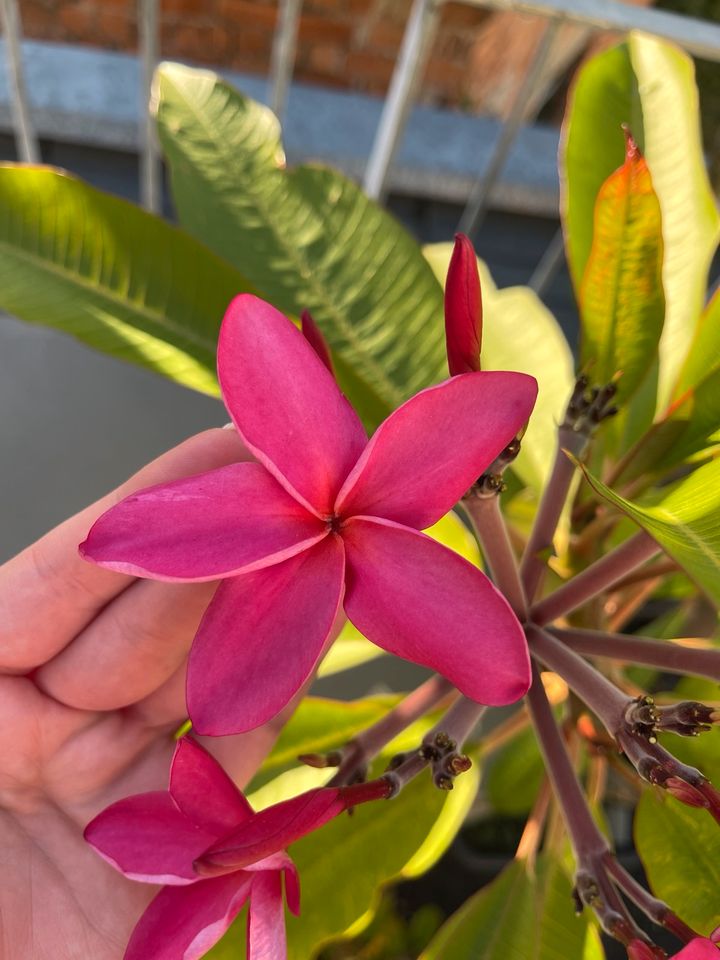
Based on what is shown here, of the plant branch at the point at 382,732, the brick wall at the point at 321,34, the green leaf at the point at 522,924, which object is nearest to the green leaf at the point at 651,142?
the plant branch at the point at 382,732

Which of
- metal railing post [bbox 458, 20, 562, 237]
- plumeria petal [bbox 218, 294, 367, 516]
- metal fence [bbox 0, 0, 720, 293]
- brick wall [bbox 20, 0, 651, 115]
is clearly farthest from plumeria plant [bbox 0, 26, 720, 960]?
brick wall [bbox 20, 0, 651, 115]

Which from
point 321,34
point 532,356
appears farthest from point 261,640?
point 321,34

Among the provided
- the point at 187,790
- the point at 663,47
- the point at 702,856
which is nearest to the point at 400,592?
the point at 187,790

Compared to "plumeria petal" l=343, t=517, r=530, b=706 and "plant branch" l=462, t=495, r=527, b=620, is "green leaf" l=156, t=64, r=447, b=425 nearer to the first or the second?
"plant branch" l=462, t=495, r=527, b=620

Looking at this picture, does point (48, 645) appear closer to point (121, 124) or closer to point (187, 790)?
point (187, 790)

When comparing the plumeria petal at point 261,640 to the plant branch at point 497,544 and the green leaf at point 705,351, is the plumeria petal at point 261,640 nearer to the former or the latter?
the plant branch at point 497,544

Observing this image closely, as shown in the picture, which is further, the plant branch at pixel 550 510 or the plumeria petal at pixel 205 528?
the plant branch at pixel 550 510

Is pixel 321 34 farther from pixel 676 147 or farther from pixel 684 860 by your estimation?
pixel 684 860
